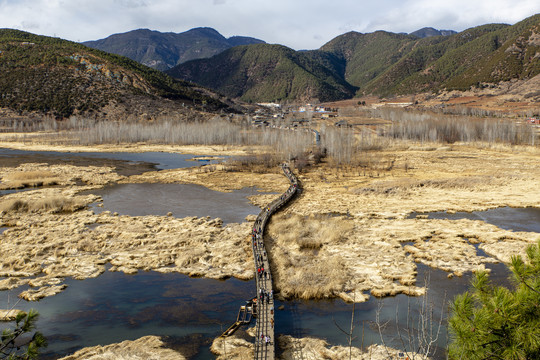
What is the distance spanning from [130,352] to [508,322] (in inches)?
549

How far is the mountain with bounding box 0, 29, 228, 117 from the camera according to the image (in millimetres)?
119688

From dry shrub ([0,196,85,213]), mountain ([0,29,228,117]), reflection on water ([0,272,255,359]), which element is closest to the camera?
reflection on water ([0,272,255,359])

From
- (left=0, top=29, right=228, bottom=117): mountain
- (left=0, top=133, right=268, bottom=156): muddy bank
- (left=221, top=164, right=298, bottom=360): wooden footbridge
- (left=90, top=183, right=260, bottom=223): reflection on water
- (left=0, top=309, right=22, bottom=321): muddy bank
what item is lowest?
(left=0, top=309, right=22, bottom=321): muddy bank

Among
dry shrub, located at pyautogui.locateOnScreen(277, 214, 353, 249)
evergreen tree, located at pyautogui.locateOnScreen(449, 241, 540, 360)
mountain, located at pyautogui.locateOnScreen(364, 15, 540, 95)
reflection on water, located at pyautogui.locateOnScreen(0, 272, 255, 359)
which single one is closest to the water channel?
reflection on water, located at pyautogui.locateOnScreen(0, 272, 255, 359)

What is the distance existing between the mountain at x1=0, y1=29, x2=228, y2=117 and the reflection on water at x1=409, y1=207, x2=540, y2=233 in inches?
4144

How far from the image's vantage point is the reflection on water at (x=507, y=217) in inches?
1281

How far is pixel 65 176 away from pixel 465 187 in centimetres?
5082

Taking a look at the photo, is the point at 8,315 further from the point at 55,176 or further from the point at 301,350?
the point at 55,176

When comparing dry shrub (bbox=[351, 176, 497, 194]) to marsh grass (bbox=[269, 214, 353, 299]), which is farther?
dry shrub (bbox=[351, 176, 497, 194])

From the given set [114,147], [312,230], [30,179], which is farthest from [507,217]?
[114,147]

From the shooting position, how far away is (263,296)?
1953 centimetres

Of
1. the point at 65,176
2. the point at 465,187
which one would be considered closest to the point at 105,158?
the point at 65,176

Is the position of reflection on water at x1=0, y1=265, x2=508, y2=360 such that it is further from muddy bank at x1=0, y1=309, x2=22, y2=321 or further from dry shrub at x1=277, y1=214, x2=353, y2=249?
dry shrub at x1=277, y1=214, x2=353, y2=249

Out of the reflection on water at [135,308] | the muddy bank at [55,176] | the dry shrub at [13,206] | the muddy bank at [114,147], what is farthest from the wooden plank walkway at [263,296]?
the muddy bank at [114,147]
